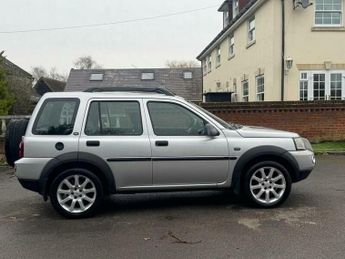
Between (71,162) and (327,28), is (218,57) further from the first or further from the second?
(71,162)

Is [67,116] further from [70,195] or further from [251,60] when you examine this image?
[251,60]

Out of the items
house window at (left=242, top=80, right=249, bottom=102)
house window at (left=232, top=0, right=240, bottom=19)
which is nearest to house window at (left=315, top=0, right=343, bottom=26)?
house window at (left=242, top=80, right=249, bottom=102)

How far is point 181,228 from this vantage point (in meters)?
5.29

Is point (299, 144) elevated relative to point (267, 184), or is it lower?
elevated

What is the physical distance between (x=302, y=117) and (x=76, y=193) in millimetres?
10064

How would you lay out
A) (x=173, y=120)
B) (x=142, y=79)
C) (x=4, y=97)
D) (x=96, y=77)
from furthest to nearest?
(x=142, y=79), (x=96, y=77), (x=4, y=97), (x=173, y=120)

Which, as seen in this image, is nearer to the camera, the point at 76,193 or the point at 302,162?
the point at 76,193

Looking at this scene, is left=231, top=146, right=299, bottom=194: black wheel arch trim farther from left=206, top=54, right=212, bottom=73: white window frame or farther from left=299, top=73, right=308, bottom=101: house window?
left=206, top=54, right=212, bottom=73: white window frame

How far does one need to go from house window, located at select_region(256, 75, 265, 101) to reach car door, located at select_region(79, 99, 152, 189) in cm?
1283

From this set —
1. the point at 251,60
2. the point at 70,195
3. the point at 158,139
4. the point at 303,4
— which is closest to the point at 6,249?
the point at 70,195

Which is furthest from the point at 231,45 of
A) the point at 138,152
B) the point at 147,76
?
the point at 147,76

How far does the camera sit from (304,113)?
550 inches


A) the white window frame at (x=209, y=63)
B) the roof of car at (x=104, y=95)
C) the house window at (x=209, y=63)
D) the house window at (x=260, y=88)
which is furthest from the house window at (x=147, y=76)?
the roof of car at (x=104, y=95)

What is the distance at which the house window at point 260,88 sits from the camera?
1797cm
